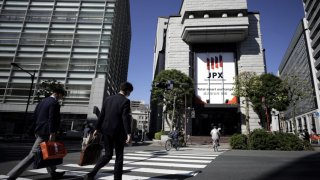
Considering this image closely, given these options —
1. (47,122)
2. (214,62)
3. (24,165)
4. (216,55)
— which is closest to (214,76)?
(214,62)

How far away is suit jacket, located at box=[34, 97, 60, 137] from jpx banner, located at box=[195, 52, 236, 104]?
84.8 feet

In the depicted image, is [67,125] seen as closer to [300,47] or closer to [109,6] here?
[109,6]

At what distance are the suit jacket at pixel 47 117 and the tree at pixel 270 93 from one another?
22978 mm

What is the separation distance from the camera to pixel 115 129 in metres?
3.71

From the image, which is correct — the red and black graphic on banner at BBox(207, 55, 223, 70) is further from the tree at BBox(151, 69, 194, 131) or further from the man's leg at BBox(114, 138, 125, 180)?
the man's leg at BBox(114, 138, 125, 180)

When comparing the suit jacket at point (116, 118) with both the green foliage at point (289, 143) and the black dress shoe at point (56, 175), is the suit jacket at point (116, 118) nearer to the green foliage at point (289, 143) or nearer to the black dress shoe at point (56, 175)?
the black dress shoe at point (56, 175)

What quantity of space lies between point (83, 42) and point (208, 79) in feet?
75.8

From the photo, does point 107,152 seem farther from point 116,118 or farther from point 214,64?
point 214,64

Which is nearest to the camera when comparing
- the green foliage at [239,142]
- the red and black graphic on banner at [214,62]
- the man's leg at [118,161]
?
the man's leg at [118,161]

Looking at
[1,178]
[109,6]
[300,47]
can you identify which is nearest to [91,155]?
[1,178]

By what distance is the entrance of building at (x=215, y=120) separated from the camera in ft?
94.8

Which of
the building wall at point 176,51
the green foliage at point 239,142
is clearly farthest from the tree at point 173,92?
the green foliage at point 239,142

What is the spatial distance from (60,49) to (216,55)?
87.4 feet

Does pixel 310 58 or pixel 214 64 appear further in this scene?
pixel 310 58
